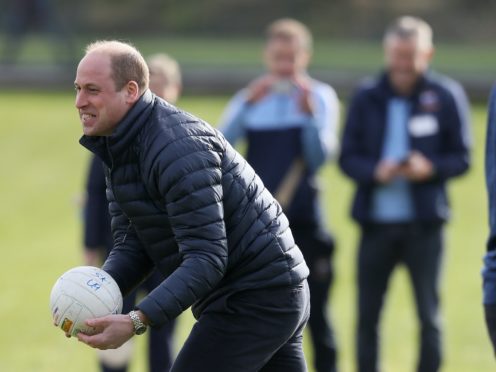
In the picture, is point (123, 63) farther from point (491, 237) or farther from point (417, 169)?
point (417, 169)

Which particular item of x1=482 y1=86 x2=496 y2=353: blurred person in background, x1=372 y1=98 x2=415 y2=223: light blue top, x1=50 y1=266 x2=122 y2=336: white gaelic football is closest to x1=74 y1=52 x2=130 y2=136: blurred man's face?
x1=50 y1=266 x2=122 y2=336: white gaelic football

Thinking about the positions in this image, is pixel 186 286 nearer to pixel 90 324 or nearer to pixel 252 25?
pixel 90 324

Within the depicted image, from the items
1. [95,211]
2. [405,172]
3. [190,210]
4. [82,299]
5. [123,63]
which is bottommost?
[95,211]

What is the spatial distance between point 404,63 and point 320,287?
5.67ft

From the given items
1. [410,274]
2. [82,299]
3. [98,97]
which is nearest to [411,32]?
[410,274]

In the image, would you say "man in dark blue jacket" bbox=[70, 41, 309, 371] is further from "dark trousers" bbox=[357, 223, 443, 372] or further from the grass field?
the grass field

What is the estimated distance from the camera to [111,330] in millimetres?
5008

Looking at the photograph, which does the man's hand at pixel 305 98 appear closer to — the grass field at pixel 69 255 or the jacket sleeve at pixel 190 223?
the grass field at pixel 69 255

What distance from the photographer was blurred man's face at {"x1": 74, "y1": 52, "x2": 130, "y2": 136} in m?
5.18

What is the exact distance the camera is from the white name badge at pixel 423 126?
8.34m

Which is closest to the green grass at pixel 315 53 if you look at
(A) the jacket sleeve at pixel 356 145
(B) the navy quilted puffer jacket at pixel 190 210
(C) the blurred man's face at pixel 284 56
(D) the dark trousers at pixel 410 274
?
(C) the blurred man's face at pixel 284 56

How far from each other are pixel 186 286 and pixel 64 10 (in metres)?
27.4

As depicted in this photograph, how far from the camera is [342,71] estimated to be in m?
26.5

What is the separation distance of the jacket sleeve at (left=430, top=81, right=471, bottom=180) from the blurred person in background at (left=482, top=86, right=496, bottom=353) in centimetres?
283
